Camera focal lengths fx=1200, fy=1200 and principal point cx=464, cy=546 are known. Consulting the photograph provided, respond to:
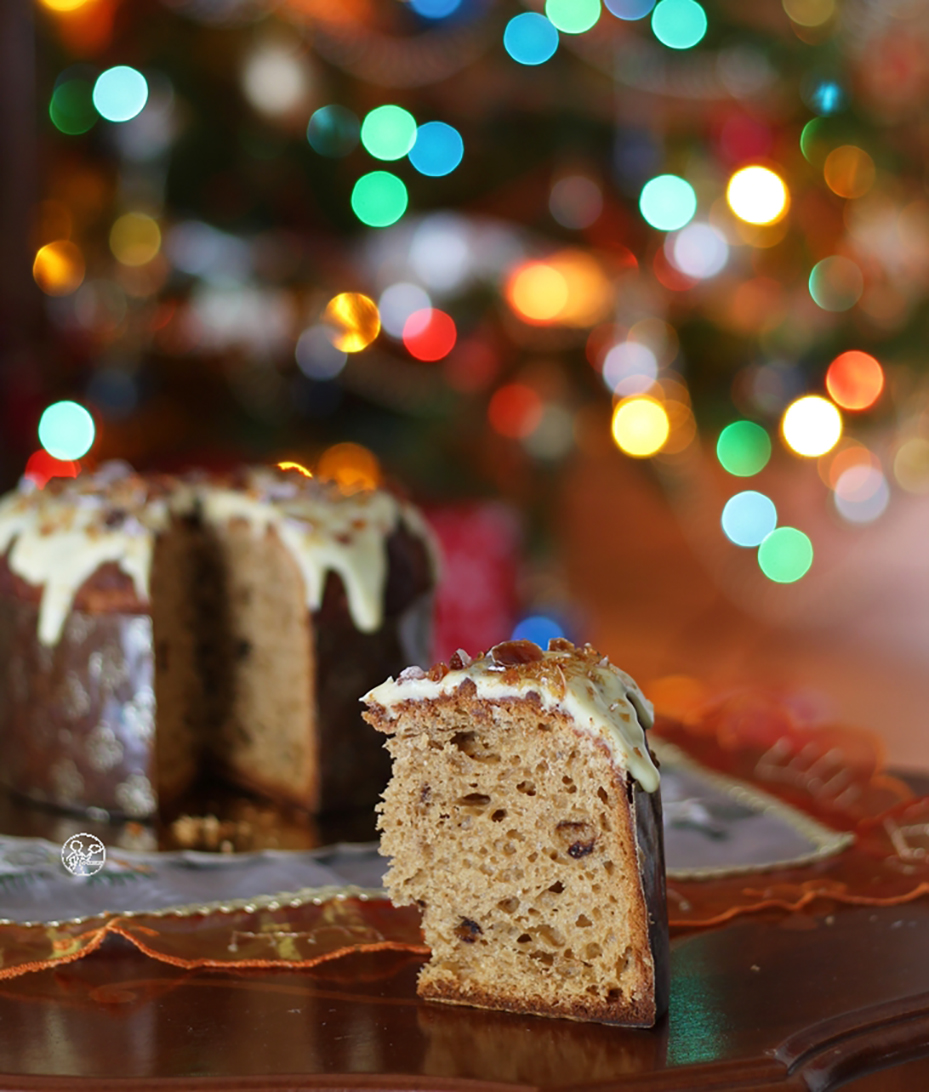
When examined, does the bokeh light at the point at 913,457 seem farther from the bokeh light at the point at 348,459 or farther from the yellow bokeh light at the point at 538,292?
the bokeh light at the point at 348,459

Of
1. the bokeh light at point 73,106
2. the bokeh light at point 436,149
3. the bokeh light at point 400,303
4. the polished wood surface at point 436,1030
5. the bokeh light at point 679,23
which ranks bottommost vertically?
the polished wood surface at point 436,1030

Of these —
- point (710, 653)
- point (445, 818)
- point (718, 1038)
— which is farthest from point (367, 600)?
point (710, 653)

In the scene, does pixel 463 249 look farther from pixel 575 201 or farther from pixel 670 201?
pixel 670 201

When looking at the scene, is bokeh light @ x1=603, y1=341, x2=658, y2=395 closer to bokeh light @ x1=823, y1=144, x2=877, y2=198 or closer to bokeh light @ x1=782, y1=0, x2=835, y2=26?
bokeh light @ x1=823, y1=144, x2=877, y2=198

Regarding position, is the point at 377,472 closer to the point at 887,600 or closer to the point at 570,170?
the point at 570,170

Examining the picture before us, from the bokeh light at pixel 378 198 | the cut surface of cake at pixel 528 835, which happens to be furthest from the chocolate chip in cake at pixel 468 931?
the bokeh light at pixel 378 198
